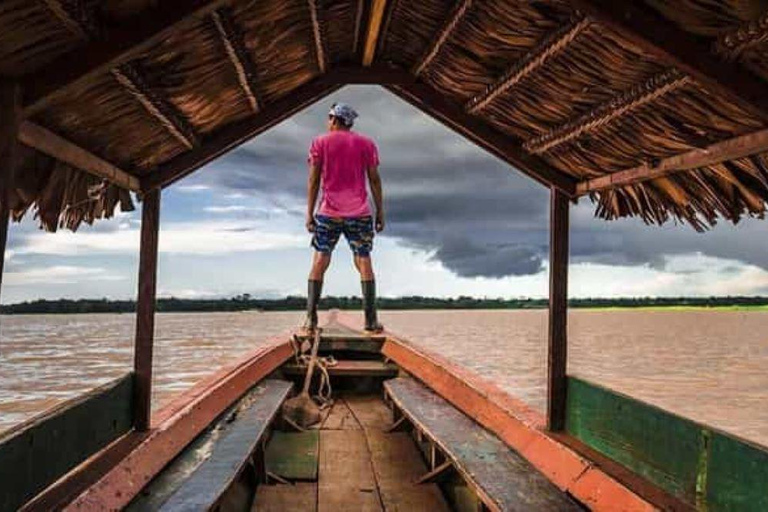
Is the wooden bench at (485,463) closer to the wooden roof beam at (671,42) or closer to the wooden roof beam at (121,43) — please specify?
the wooden roof beam at (671,42)

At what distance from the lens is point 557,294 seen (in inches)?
138

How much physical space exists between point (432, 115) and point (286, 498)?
5.81 feet

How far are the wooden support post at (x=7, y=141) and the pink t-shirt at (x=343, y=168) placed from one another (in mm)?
3240

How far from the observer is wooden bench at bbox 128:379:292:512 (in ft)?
7.61

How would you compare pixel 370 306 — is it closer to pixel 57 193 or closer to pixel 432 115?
pixel 432 115

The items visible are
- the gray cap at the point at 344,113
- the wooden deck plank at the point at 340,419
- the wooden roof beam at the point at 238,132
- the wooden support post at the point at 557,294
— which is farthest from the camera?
the gray cap at the point at 344,113

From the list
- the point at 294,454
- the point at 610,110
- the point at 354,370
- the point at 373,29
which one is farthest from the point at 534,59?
the point at 354,370

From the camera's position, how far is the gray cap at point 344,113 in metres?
5.04

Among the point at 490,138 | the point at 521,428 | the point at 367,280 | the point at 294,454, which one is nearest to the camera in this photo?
the point at 521,428

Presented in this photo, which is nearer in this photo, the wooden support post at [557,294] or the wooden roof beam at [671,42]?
the wooden roof beam at [671,42]

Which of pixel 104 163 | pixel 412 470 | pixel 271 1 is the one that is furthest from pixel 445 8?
pixel 412 470

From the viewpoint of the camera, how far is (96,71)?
197cm

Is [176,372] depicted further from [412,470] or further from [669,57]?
[669,57]

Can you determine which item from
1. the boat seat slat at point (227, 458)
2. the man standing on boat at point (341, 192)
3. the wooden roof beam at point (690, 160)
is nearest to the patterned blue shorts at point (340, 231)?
the man standing on boat at point (341, 192)
